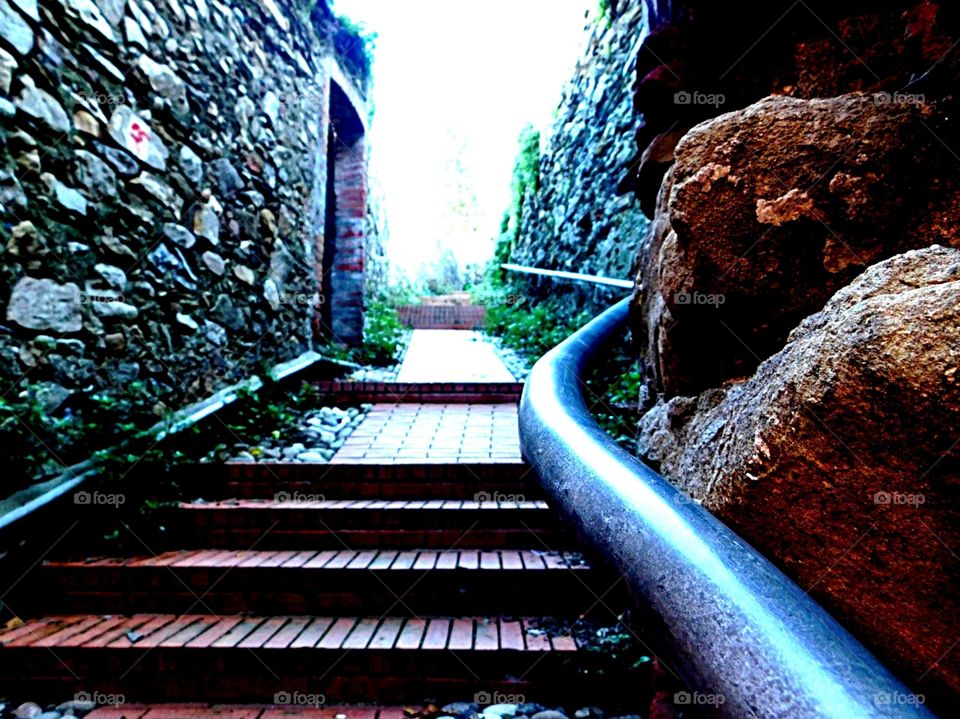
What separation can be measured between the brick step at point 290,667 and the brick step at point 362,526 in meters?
0.53

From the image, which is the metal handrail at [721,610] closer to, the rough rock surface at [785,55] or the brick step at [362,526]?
the rough rock surface at [785,55]

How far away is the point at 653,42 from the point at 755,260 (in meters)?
0.82

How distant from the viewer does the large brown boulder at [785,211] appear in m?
0.98

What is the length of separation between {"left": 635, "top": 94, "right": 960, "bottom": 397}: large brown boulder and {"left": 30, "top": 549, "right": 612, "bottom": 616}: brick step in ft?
3.27

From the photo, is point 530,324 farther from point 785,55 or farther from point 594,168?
point 785,55

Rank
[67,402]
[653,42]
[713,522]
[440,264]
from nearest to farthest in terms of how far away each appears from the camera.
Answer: [713,522]
[653,42]
[67,402]
[440,264]

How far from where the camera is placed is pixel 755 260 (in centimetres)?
109

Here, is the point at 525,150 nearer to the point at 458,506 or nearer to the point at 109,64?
the point at 109,64

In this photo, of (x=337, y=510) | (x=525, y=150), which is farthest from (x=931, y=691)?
(x=525, y=150)

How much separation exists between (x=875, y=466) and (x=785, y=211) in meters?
0.58

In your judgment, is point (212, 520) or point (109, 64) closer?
point (212, 520)

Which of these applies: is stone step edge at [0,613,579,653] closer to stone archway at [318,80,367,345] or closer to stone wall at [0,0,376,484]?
stone wall at [0,0,376,484]

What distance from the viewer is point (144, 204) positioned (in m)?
2.72

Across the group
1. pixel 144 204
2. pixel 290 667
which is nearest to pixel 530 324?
pixel 144 204
